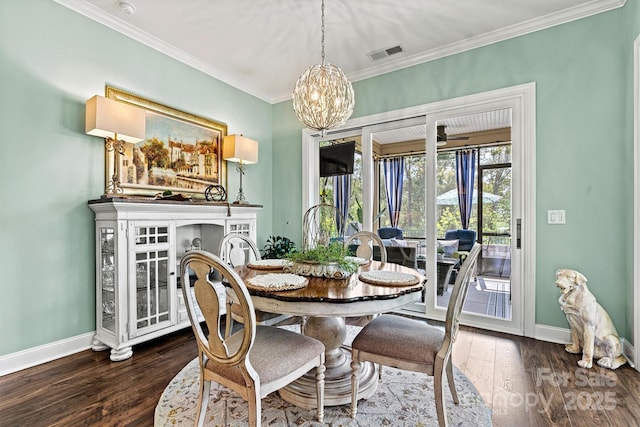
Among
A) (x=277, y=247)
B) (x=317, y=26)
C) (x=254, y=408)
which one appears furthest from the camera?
(x=277, y=247)

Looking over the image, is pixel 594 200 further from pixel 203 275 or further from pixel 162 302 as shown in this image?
pixel 162 302

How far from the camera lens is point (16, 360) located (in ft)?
7.27

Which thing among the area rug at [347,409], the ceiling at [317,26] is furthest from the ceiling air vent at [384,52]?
the area rug at [347,409]

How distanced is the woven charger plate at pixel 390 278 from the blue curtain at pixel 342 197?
6.95ft

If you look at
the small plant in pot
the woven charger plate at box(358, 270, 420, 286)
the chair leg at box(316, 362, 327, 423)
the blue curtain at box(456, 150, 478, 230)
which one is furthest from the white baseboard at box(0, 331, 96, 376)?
the blue curtain at box(456, 150, 478, 230)

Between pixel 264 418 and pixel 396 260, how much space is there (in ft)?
7.79

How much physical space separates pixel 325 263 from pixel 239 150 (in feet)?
7.62

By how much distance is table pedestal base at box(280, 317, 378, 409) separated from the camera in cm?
178

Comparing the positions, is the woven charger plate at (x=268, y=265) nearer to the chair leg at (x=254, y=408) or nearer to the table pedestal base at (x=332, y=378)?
the table pedestal base at (x=332, y=378)

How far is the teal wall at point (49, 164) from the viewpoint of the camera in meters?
2.23

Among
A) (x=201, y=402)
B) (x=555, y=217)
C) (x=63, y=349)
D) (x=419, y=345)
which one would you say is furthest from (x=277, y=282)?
(x=555, y=217)

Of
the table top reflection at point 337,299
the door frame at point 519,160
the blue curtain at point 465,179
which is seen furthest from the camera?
the blue curtain at point 465,179

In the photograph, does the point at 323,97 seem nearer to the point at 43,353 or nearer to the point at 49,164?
the point at 49,164

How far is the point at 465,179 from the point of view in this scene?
10.7 ft
